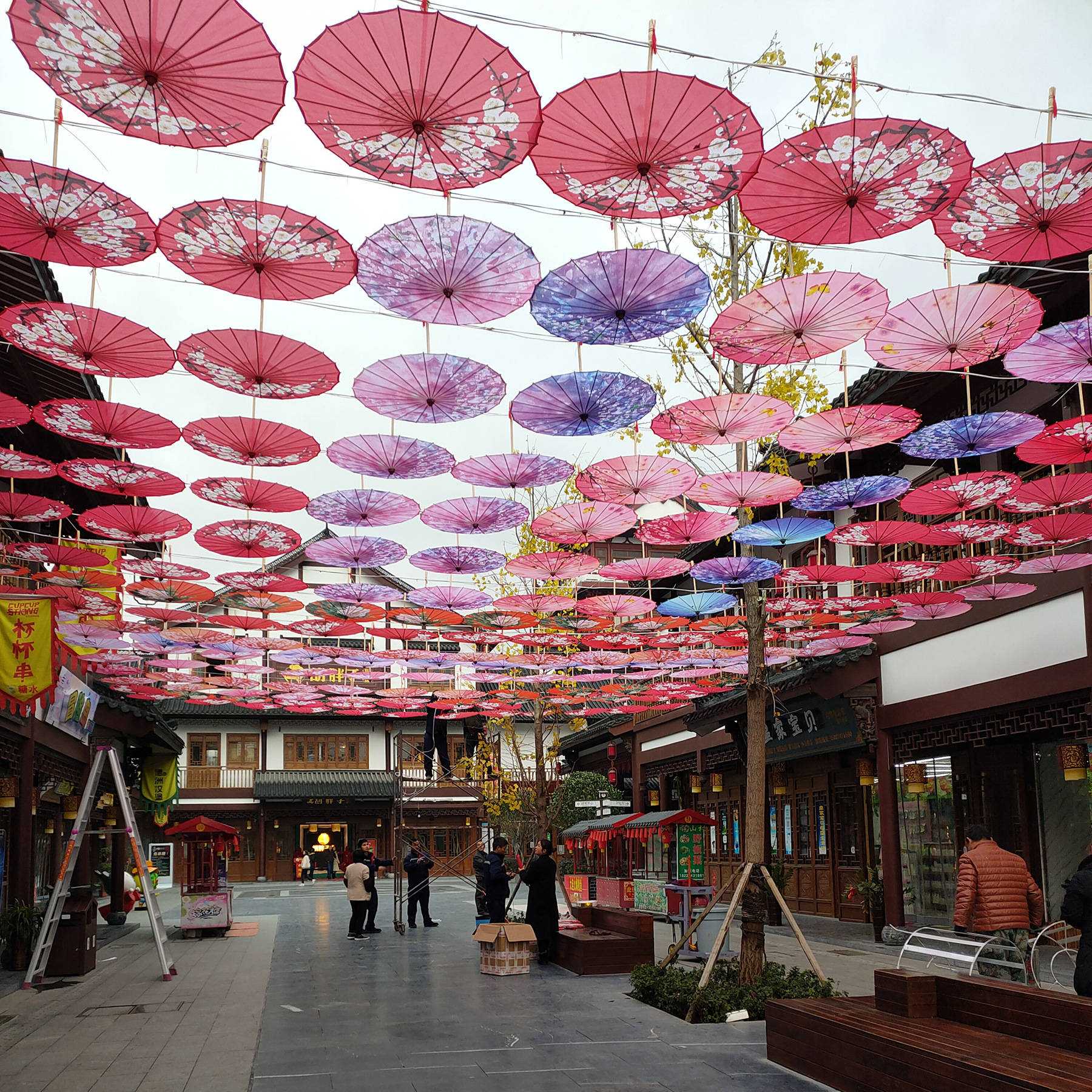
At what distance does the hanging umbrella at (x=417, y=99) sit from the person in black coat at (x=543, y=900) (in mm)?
9583

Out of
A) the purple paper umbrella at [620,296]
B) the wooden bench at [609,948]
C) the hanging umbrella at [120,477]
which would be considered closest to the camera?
the purple paper umbrella at [620,296]

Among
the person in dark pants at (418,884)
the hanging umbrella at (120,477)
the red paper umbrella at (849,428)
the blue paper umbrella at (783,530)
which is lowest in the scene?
the person in dark pants at (418,884)

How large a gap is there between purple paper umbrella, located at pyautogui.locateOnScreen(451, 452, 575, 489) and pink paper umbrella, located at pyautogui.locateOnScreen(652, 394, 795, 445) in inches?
45.1

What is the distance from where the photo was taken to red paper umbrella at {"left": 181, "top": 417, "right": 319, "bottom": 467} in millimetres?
8953

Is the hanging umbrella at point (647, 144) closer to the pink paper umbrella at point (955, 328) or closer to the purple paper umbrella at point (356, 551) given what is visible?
the pink paper umbrella at point (955, 328)

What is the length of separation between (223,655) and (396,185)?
13.2m

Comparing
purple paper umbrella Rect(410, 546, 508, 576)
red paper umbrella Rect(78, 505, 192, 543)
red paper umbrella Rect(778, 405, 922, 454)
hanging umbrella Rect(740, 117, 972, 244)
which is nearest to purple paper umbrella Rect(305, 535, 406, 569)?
purple paper umbrella Rect(410, 546, 508, 576)

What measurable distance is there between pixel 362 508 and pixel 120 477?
8.18 feet

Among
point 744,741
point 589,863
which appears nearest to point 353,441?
point 744,741

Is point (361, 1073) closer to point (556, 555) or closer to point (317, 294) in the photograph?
point (317, 294)

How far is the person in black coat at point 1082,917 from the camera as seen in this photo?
7.79 m

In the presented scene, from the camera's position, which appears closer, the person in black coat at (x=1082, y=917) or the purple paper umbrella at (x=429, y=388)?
the person in black coat at (x=1082, y=917)

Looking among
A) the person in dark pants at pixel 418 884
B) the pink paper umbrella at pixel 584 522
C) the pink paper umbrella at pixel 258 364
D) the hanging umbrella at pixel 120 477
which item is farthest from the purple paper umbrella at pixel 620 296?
the person in dark pants at pixel 418 884

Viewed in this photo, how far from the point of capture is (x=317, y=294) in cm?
721
